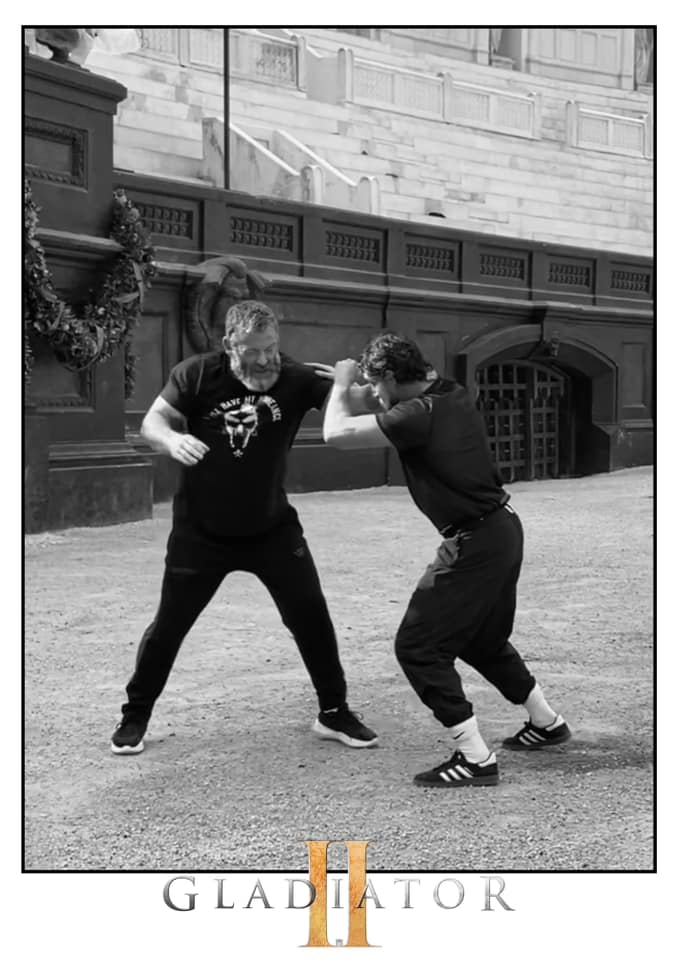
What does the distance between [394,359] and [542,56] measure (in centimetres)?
3050

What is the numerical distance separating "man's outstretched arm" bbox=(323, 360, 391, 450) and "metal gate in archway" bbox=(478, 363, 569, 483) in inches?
465

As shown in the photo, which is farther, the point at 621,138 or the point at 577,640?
the point at 621,138

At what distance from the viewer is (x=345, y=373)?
4043 mm

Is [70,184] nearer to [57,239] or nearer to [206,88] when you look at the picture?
[57,239]

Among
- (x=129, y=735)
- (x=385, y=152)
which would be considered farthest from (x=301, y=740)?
(x=385, y=152)

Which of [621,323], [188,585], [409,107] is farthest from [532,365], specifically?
[188,585]

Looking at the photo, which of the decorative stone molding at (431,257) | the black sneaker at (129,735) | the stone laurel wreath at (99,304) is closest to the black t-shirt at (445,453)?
the black sneaker at (129,735)

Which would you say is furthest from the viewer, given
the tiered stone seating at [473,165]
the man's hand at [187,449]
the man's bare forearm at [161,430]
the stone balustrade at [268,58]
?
the stone balustrade at [268,58]

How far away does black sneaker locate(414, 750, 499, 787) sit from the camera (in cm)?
415

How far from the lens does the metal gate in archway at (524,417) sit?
53.1 feet

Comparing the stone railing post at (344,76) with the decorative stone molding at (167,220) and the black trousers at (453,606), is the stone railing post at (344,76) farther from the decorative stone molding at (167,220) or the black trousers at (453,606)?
the black trousers at (453,606)

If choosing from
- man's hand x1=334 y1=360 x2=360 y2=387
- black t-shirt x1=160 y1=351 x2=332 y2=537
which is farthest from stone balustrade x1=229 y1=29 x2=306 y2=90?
man's hand x1=334 y1=360 x2=360 y2=387

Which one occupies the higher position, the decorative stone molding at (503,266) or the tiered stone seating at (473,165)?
the tiered stone seating at (473,165)

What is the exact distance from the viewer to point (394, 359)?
4.04 metres
